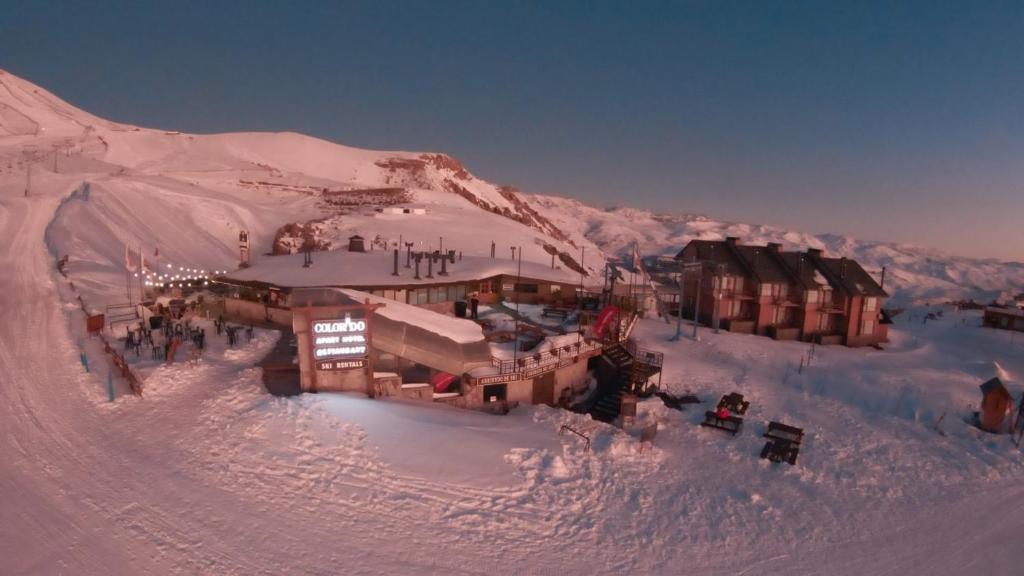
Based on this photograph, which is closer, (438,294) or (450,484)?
(450,484)

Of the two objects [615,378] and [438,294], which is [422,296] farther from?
[615,378]

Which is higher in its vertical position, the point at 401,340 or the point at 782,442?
the point at 401,340

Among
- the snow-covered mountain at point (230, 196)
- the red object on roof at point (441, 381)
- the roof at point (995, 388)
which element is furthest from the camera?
the snow-covered mountain at point (230, 196)

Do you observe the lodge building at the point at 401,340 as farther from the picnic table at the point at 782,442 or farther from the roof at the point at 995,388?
the roof at the point at 995,388

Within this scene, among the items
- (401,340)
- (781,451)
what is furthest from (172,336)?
(781,451)

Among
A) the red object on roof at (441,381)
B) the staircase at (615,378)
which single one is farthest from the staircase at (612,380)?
the red object on roof at (441,381)

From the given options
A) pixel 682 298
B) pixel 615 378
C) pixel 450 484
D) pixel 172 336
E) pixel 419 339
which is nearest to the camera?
pixel 450 484

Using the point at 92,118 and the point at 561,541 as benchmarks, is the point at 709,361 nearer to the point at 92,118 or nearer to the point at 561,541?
the point at 561,541

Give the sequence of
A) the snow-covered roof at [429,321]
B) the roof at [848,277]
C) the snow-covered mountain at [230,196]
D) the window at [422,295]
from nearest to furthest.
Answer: the snow-covered roof at [429,321] → the window at [422,295] → the roof at [848,277] → the snow-covered mountain at [230,196]
